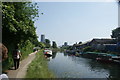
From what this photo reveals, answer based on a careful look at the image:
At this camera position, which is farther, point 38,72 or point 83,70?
point 83,70

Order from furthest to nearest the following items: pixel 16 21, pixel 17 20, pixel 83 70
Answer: pixel 83 70 < pixel 17 20 < pixel 16 21

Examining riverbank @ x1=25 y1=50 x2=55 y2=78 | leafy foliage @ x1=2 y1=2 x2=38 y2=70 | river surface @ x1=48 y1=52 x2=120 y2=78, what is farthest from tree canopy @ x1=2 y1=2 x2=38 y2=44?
river surface @ x1=48 y1=52 x2=120 y2=78

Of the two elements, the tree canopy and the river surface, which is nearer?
the tree canopy

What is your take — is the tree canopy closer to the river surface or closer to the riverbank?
the riverbank

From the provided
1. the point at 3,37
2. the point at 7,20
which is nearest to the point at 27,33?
the point at 3,37

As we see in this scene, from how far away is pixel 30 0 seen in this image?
43.7 feet

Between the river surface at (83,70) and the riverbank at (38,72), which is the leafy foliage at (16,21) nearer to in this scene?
the riverbank at (38,72)

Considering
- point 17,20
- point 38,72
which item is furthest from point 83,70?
point 17,20

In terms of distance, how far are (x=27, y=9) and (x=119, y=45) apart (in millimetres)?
41778

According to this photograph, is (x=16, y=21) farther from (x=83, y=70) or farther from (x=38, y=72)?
(x=83, y=70)

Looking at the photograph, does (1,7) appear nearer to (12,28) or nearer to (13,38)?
(12,28)

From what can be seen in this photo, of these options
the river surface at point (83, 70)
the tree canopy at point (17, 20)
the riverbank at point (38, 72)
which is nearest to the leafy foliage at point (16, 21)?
the tree canopy at point (17, 20)

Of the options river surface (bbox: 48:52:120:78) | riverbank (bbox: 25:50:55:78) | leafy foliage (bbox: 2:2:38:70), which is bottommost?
river surface (bbox: 48:52:120:78)

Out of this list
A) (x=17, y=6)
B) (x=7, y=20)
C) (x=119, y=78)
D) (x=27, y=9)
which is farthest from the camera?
(x=119, y=78)
